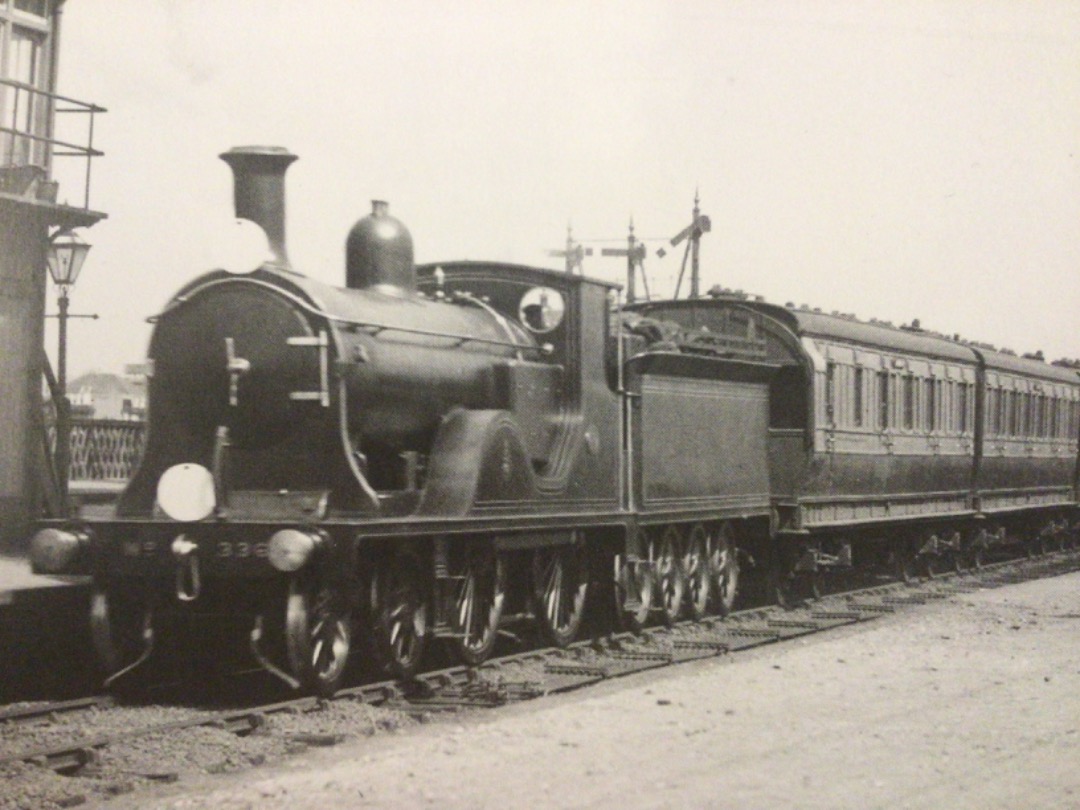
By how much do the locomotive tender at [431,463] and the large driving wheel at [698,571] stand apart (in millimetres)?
32

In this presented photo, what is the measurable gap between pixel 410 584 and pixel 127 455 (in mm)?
12823

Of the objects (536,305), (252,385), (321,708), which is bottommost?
(321,708)

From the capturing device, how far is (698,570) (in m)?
14.7

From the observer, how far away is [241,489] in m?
9.88

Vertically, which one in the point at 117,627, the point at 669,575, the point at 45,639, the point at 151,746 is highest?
the point at 669,575

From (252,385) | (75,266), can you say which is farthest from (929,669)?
(75,266)

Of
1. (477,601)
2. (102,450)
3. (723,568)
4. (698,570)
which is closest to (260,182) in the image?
(477,601)

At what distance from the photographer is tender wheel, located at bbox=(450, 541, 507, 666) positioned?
1058cm

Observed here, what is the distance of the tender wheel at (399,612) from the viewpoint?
9.75m

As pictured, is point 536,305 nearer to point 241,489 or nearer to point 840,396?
point 241,489

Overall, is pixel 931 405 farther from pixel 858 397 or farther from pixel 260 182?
pixel 260 182

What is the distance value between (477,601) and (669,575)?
3.52 m

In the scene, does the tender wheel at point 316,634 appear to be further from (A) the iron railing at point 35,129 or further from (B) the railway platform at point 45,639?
(A) the iron railing at point 35,129

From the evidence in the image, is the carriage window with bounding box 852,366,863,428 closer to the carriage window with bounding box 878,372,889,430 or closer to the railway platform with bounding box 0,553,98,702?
the carriage window with bounding box 878,372,889,430
